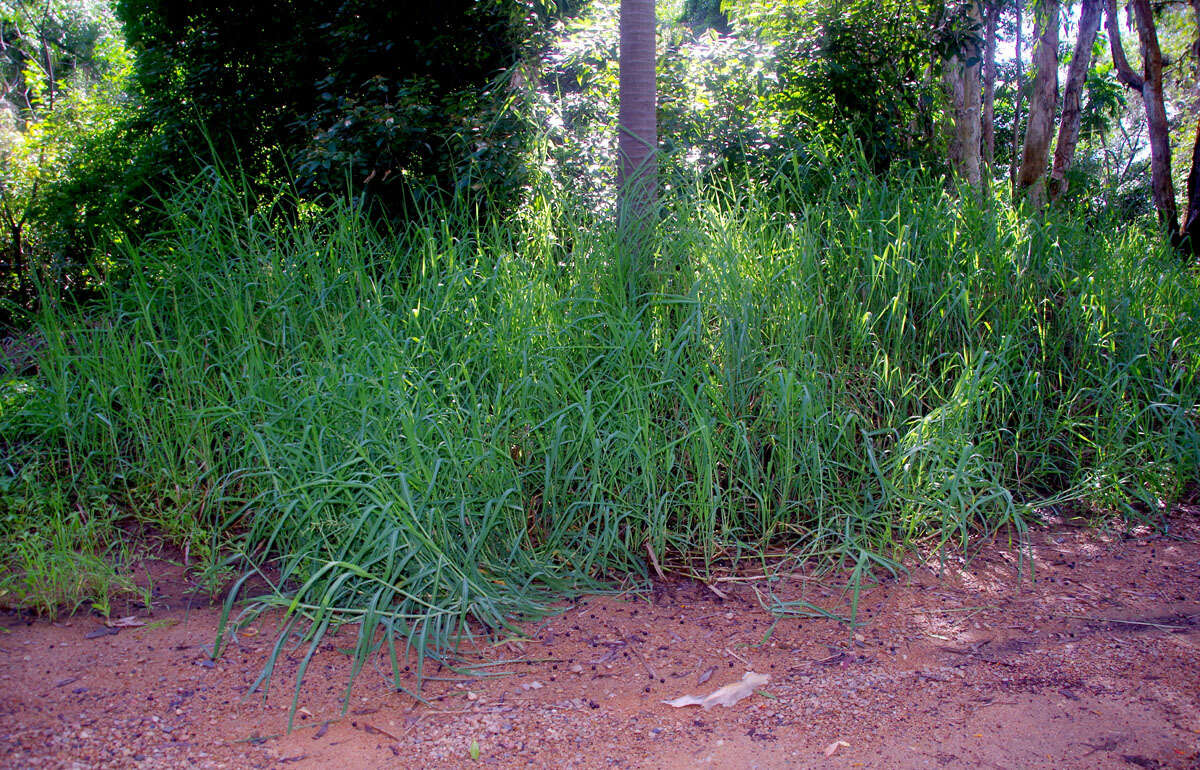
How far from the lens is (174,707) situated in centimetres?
207

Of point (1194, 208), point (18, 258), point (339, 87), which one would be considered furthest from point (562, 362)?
point (1194, 208)

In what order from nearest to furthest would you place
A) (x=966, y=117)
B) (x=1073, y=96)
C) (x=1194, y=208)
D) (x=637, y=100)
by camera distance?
(x=637, y=100), (x=1194, y=208), (x=1073, y=96), (x=966, y=117)

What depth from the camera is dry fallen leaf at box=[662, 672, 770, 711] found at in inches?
83.4

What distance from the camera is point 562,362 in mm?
3146

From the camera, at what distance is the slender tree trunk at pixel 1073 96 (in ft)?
30.2

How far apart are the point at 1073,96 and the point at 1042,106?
0.74 meters

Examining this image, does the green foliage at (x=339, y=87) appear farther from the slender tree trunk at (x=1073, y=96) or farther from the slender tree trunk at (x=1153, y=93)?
the slender tree trunk at (x=1153, y=93)

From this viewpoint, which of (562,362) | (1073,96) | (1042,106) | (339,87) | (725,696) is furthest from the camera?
(1073,96)

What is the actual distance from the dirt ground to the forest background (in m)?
0.19

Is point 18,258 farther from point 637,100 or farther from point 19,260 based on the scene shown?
point 637,100

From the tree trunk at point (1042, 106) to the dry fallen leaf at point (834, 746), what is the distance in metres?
7.59

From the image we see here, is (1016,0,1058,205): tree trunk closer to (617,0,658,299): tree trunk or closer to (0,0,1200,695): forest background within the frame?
(0,0,1200,695): forest background

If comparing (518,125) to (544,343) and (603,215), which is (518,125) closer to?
(603,215)

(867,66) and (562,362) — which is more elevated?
(867,66)
